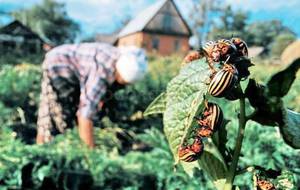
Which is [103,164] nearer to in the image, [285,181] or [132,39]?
[285,181]

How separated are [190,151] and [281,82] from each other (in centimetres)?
8

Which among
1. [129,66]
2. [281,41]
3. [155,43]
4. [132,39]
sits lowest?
[129,66]

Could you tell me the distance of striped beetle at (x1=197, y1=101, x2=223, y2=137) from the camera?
16.0 inches

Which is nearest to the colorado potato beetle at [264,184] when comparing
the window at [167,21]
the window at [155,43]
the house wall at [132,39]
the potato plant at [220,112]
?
the potato plant at [220,112]

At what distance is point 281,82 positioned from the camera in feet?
1.35

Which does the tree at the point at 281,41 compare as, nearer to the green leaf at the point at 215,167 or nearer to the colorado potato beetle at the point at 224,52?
the green leaf at the point at 215,167

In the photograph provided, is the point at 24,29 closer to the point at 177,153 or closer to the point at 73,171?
the point at 73,171

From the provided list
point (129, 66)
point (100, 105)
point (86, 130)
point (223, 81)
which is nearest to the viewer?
point (223, 81)

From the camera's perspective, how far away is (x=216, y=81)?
385 mm

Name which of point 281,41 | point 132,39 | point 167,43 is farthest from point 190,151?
point 167,43

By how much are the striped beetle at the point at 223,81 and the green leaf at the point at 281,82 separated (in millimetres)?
32

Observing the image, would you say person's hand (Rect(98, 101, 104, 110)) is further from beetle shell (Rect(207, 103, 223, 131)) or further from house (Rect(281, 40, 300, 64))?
beetle shell (Rect(207, 103, 223, 131))

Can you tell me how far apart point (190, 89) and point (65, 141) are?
1.50m

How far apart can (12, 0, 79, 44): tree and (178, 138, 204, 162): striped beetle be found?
2610 cm
